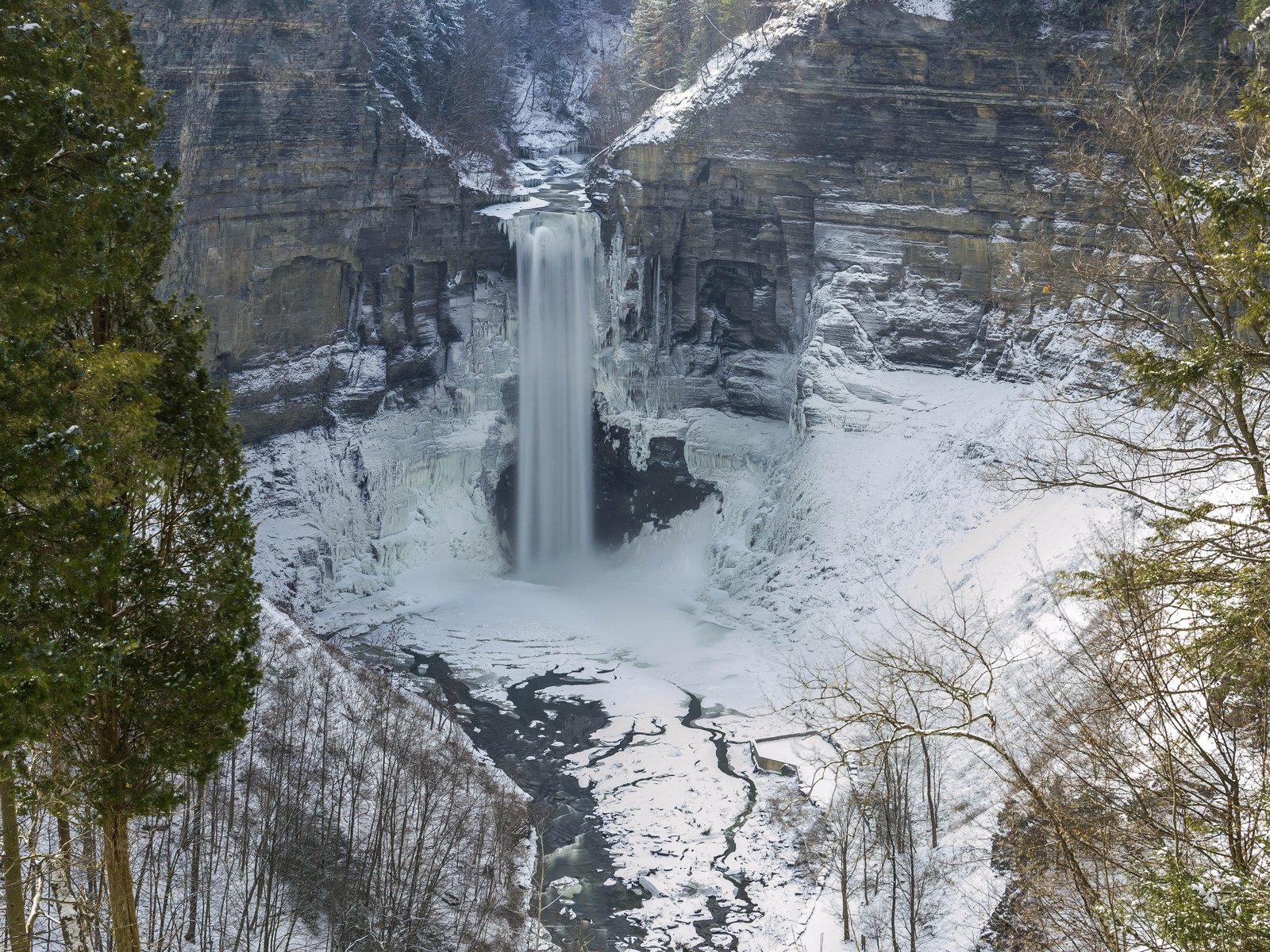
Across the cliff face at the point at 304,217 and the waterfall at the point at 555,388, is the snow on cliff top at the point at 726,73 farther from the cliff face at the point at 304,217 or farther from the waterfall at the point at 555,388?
the cliff face at the point at 304,217

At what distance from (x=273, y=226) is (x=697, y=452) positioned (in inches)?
580

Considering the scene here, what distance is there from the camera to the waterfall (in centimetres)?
3641

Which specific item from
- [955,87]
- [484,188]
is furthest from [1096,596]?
[484,188]

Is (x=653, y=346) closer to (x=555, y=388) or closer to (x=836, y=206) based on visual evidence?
(x=555, y=388)

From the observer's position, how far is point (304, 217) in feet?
112

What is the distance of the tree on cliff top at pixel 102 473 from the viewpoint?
6992 mm

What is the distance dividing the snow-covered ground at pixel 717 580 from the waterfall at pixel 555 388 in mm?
1412

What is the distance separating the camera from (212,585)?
9.27 metres

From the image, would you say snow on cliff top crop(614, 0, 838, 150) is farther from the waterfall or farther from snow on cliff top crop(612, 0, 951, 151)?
the waterfall

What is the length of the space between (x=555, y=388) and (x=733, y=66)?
11.5 meters

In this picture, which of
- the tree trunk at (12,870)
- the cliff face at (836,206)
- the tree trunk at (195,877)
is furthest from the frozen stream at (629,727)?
the tree trunk at (12,870)

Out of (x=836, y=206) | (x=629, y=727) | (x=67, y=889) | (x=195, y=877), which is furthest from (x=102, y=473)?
(x=836, y=206)

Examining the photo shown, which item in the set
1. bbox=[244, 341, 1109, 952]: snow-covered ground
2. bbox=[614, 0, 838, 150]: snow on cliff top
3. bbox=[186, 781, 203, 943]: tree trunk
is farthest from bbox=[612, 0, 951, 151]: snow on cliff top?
Answer: bbox=[186, 781, 203, 943]: tree trunk

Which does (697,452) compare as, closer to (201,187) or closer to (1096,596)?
(201,187)
